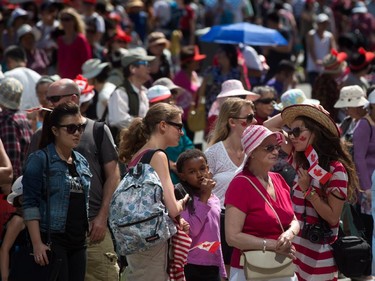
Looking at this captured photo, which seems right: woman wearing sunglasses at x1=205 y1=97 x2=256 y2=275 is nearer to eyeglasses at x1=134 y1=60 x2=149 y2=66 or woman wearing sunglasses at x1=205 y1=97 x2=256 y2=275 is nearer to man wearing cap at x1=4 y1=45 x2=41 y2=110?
eyeglasses at x1=134 y1=60 x2=149 y2=66

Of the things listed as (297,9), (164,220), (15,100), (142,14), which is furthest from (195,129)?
(297,9)

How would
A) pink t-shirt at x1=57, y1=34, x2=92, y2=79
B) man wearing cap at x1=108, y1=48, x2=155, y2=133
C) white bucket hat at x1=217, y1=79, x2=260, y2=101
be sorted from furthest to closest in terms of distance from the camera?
pink t-shirt at x1=57, y1=34, x2=92, y2=79 < man wearing cap at x1=108, y1=48, x2=155, y2=133 < white bucket hat at x1=217, y1=79, x2=260, y2=101

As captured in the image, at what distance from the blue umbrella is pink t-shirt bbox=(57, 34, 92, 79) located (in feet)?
5.66

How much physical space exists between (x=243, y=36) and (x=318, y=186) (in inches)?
290

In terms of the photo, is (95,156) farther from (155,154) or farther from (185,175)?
(155,154)

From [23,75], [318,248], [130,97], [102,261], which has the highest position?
[318,248]

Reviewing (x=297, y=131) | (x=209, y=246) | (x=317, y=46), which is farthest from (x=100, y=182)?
(x=317, y=46)

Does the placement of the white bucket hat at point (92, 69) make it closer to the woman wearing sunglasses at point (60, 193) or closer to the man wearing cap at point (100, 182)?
the man wearing cap at point (100, 182)

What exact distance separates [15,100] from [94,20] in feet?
29.2

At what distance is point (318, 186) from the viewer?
7.21 metres

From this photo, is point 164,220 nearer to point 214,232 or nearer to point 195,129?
point 214,232

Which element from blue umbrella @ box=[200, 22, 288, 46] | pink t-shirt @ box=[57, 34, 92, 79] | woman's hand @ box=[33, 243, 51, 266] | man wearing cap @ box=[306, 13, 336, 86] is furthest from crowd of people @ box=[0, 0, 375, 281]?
man wearing cap @ box=[306, 13, 336, 86]

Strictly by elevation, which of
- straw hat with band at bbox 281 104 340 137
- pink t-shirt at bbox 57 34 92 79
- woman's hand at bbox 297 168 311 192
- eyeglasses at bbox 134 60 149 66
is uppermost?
straw hat with band at bbox 281 104 340 137

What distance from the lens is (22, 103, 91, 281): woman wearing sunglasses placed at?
7.00m
